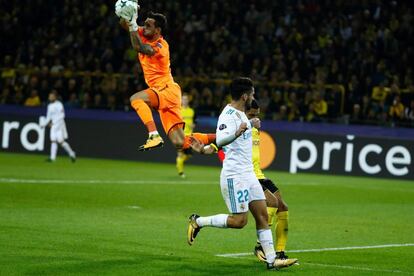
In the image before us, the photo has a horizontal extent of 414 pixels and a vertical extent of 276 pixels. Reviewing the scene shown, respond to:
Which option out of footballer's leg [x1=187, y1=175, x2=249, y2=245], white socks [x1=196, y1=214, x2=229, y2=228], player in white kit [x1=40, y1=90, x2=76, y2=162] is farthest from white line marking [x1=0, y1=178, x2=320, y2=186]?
footballer's leg [x1=187, y1=175, x2=249, y2=245]

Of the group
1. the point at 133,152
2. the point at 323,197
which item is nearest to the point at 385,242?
the point at 323,197

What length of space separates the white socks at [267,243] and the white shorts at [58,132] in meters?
19.7

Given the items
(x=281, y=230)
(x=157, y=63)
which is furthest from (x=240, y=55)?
(x=281, y=230)

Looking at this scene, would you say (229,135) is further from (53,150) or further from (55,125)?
(53,150)

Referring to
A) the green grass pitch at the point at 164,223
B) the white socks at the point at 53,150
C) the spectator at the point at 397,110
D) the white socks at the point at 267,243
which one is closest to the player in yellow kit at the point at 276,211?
the green grass pitch at the point at 164,223

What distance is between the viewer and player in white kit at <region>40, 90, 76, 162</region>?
101ft

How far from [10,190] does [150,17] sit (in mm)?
8456

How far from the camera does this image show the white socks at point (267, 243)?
11844mm

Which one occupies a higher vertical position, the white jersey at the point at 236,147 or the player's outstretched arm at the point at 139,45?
the player's outstretched arm at the point at 139,45

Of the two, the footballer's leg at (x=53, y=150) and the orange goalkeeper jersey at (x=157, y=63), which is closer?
the orange goalkeeper jersey at (x=157, y=63)

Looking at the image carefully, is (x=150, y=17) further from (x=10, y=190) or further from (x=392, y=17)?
(x=392, y=17)

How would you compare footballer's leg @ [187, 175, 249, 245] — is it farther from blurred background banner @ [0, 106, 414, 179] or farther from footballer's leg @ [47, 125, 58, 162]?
footballer's leg @ [47, 125, 58, 162]

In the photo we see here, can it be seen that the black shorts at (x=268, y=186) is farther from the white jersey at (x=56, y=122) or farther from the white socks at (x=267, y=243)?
the white jersey at (x=56, y=122)

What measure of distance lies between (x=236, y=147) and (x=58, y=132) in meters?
19.7
